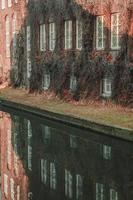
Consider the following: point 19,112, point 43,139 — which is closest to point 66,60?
point 19,112

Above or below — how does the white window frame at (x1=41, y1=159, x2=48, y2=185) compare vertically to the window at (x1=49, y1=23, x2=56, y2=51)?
below

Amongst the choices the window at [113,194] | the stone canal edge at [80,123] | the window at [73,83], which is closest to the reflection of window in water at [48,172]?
the window at [113,194]

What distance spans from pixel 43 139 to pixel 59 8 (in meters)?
14.1

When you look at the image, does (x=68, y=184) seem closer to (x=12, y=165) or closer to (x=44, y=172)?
(x=44, y=172)

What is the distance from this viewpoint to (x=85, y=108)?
2844cm

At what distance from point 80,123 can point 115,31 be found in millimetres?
6677

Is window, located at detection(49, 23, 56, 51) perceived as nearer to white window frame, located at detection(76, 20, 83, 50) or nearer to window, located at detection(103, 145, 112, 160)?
white window frame, located at detection(76, 20, 83, 50)

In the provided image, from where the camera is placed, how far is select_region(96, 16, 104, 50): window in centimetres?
3080

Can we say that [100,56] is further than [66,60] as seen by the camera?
No

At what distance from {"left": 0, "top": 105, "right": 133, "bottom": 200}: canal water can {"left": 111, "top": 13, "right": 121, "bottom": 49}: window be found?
215 inches

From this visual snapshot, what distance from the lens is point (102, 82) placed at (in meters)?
30.7

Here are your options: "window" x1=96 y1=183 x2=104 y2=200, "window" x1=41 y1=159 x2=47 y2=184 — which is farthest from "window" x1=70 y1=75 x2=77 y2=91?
"window" x1=96 y1=183 x2=104 y2=200

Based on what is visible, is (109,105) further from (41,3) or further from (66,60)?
(41,3)

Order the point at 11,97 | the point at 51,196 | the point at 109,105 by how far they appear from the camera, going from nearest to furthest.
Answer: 1. the point at 51,196
2. the point at 109,105
3. the point at 11,97
